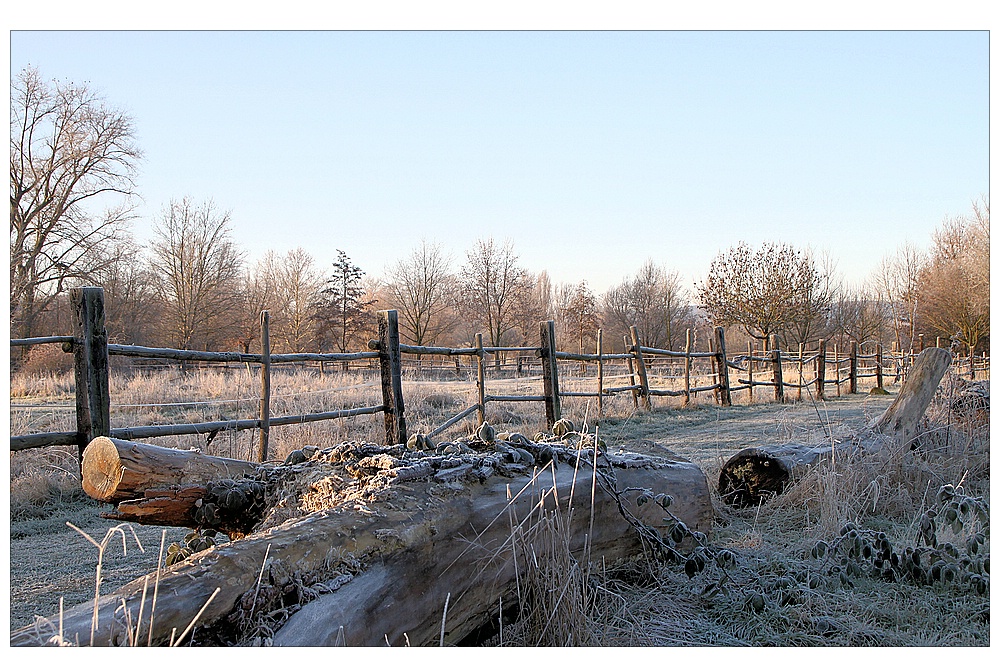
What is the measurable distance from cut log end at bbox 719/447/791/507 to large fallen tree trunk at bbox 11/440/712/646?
4.66ft

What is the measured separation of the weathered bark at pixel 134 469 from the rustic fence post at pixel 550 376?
617 cm

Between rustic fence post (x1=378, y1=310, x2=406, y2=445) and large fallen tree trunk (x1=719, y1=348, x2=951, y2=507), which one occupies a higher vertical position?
rustic fence post (x1=378, y1=310, x2=406, y2=445)

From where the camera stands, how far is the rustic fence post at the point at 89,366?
458 cm

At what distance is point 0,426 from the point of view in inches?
104

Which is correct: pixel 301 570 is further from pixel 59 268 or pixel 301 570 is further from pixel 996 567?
pixel 59 268

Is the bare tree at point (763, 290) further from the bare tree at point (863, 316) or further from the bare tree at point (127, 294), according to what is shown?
the bare tree at point (127, 294)

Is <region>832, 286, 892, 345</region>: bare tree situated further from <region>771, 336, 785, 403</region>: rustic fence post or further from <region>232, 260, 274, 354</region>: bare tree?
<region>232, 260, 274, 354</region>: bare tree

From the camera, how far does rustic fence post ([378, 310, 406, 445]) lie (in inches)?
253

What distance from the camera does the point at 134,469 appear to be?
2.53 metres

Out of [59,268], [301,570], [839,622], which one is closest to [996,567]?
[839,622]

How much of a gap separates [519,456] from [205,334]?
88.2ft

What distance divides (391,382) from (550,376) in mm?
2836

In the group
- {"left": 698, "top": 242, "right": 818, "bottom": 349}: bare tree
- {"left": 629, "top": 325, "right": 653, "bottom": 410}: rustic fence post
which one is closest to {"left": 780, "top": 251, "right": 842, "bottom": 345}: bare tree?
{"left": 698, "top": 242, "right": 818, "bottom": 349}: bare tree
